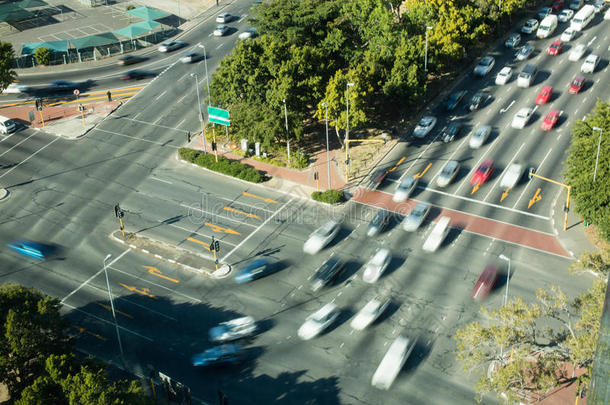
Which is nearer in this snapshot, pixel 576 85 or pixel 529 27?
pixel 576 85

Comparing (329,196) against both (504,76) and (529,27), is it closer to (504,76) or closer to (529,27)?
(504,76)

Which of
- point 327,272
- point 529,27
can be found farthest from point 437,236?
point 529,27

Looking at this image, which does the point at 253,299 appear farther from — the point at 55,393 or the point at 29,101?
the point at 29,101

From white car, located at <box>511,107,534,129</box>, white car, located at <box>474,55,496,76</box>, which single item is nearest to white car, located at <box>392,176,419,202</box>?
white car, located at <box>511,107,534,129</box>

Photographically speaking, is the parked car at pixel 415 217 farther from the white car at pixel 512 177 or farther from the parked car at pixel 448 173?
the white car at pixel 512 177

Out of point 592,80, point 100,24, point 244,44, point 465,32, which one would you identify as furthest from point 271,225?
point 100,24

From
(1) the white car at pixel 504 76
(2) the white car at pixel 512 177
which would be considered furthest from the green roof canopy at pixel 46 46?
(2) the white car at pixel 512 177
